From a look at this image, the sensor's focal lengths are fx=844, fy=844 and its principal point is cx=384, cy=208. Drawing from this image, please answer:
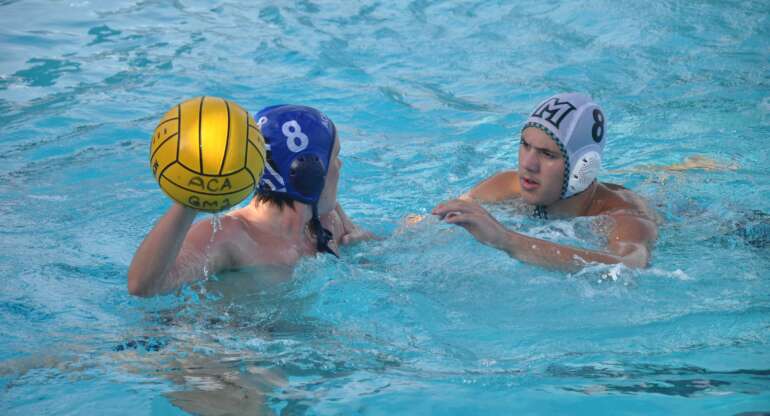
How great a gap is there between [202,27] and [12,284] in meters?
7.96

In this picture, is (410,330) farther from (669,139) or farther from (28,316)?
(669,139)

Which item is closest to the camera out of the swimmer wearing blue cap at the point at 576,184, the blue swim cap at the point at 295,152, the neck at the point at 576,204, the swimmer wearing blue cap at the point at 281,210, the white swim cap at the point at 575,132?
the swimmer wearing blue cap at the point at 281,210

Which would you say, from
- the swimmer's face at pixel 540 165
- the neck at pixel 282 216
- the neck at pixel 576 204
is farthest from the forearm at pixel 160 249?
the neck at pixel 576 204

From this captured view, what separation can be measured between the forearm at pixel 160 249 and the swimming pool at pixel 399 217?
0.65 meters

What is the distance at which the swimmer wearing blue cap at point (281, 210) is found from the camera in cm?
407

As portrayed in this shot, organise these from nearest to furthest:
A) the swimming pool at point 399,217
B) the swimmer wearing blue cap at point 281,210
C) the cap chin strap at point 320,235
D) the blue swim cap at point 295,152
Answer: the swimming pool at point 399,217, the swimmer wearing blue cap at point 281,210, the blue swim cap at point 295,152, the cap chin strap at point 320,235

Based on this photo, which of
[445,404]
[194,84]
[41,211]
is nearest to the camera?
[445,404]

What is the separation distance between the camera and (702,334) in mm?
4535

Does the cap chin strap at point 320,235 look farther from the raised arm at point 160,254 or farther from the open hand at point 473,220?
the raised arm at point 160,254

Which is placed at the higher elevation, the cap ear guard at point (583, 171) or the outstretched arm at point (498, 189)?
the cap ear guard at point (583, 171)

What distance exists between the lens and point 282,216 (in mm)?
4605

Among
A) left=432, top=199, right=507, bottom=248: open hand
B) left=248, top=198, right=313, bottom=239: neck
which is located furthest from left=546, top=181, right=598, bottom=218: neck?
left=248, top=198, right=313, bottom=239: neck

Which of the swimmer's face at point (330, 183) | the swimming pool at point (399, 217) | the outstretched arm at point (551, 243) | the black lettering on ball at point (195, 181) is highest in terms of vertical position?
the black lettering on ball at point (195, 181)

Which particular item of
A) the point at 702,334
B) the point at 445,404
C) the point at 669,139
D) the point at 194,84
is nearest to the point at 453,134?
the point at 669,139
